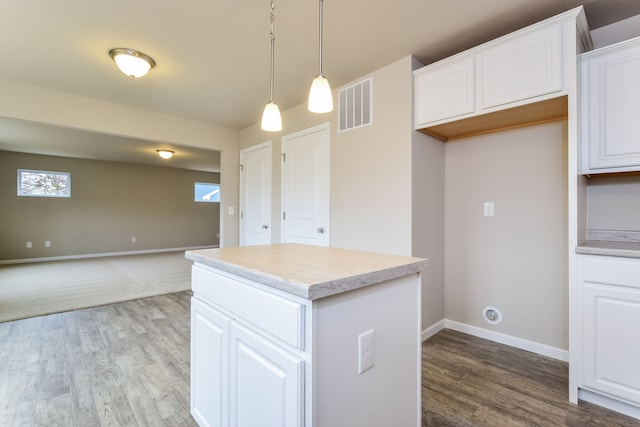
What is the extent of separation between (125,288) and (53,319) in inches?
48.9

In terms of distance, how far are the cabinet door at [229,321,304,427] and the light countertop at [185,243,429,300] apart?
0.74 feet

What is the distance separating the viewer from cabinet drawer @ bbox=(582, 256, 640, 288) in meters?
1.58

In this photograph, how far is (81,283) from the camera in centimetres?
464

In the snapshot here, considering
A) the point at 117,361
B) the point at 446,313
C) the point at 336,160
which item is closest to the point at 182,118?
the point at 336,160

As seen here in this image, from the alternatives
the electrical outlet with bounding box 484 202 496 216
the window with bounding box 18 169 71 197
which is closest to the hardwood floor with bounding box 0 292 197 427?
the electrical outlet with bounding box 484 202 496 216

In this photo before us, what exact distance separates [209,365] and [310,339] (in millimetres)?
841

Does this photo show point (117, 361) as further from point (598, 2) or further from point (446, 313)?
point (598, 2)

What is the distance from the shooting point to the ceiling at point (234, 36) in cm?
198

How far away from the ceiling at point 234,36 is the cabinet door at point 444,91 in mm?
223

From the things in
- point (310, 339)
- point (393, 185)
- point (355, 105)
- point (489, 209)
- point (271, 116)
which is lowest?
point (310, 339)

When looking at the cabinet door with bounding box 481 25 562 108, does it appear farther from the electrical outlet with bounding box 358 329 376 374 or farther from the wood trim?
the electrical outlet with bounding box 358 329 376 374

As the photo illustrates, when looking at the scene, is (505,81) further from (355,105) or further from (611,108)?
(355,105)

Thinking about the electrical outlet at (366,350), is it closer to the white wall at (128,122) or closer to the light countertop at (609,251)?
the light countertop at (609,251)

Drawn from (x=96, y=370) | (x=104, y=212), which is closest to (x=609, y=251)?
(x=96, y=370)
